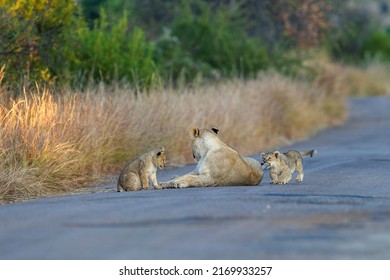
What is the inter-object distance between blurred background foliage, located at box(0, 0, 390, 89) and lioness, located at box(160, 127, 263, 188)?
18.5 ft

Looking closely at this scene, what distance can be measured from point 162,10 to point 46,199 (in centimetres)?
2953

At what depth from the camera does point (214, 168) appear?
1506cm

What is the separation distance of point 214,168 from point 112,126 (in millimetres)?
4516

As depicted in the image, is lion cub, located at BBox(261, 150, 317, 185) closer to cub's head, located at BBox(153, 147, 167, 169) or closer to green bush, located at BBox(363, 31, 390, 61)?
cub's head, located at BBox(153, 147, 167, 169)

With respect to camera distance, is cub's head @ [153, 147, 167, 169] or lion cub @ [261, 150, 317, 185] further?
lion cub @ [261, 150, 317, 185]

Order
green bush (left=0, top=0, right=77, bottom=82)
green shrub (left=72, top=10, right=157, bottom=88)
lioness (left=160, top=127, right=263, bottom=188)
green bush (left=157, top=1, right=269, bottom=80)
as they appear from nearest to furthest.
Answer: lioness (left=160, top=127, right=263, bottom=188), green bush (left=0, top=0, right=77, bottom=82), green shrub (left=72, top=10, right=157, bottom=88), green bush (left=157, top=1, right=269, bottom=80)

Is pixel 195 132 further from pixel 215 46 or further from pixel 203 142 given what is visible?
pixel 215 46

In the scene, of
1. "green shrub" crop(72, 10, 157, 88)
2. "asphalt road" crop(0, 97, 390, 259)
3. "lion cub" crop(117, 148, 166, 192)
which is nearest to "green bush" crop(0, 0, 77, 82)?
"green shrub" crop(72, 10, 157, 88)

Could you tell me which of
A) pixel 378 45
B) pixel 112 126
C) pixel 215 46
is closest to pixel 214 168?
pixel 112 126

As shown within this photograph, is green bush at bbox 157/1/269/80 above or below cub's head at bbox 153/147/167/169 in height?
below

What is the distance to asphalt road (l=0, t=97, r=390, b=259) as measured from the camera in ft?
31.7

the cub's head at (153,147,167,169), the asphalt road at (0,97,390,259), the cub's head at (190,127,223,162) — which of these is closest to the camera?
the asphalt road at (0,97,390,259)

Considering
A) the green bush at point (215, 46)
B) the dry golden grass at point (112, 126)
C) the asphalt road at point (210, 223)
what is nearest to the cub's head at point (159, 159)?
the asphalt road at point (210, 223)

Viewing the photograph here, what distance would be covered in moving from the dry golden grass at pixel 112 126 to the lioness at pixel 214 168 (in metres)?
1.97
